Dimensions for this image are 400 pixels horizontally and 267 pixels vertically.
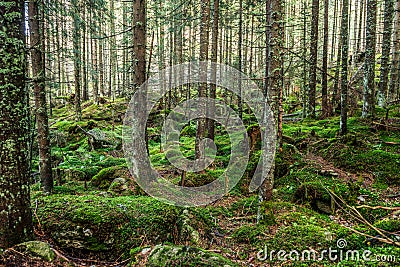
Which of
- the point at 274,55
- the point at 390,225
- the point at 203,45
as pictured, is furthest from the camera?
the point at 203,45

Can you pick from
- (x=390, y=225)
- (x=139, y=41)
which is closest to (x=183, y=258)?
(x=390, y=225)

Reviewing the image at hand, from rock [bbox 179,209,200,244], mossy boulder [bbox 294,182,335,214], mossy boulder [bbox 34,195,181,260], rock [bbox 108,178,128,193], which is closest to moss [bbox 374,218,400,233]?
mossy boulder [bbox 294,182,335,214]

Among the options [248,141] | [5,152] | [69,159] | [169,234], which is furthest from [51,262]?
[248,141]

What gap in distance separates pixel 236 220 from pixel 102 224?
9.89 ft

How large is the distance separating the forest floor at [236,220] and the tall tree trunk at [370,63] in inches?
89.5

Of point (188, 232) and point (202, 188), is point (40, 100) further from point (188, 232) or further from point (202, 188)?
point (188, 232)

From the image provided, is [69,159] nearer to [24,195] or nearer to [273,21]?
[24,195]

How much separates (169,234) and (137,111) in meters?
3.83

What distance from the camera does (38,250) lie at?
370 centimetres

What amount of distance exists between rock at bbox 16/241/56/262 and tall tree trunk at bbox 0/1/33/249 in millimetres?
119

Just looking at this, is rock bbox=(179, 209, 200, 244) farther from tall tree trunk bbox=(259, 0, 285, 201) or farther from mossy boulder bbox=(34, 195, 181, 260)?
tall tree trunk bbox=(259, 0, 285, 201)

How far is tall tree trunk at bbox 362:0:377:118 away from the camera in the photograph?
980 cm

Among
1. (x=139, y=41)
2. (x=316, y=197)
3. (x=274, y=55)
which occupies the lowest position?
(x=316, y=197)

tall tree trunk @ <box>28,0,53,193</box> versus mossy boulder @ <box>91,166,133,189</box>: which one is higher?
tall tree trunk @ <box>28,0,53,193</box>
